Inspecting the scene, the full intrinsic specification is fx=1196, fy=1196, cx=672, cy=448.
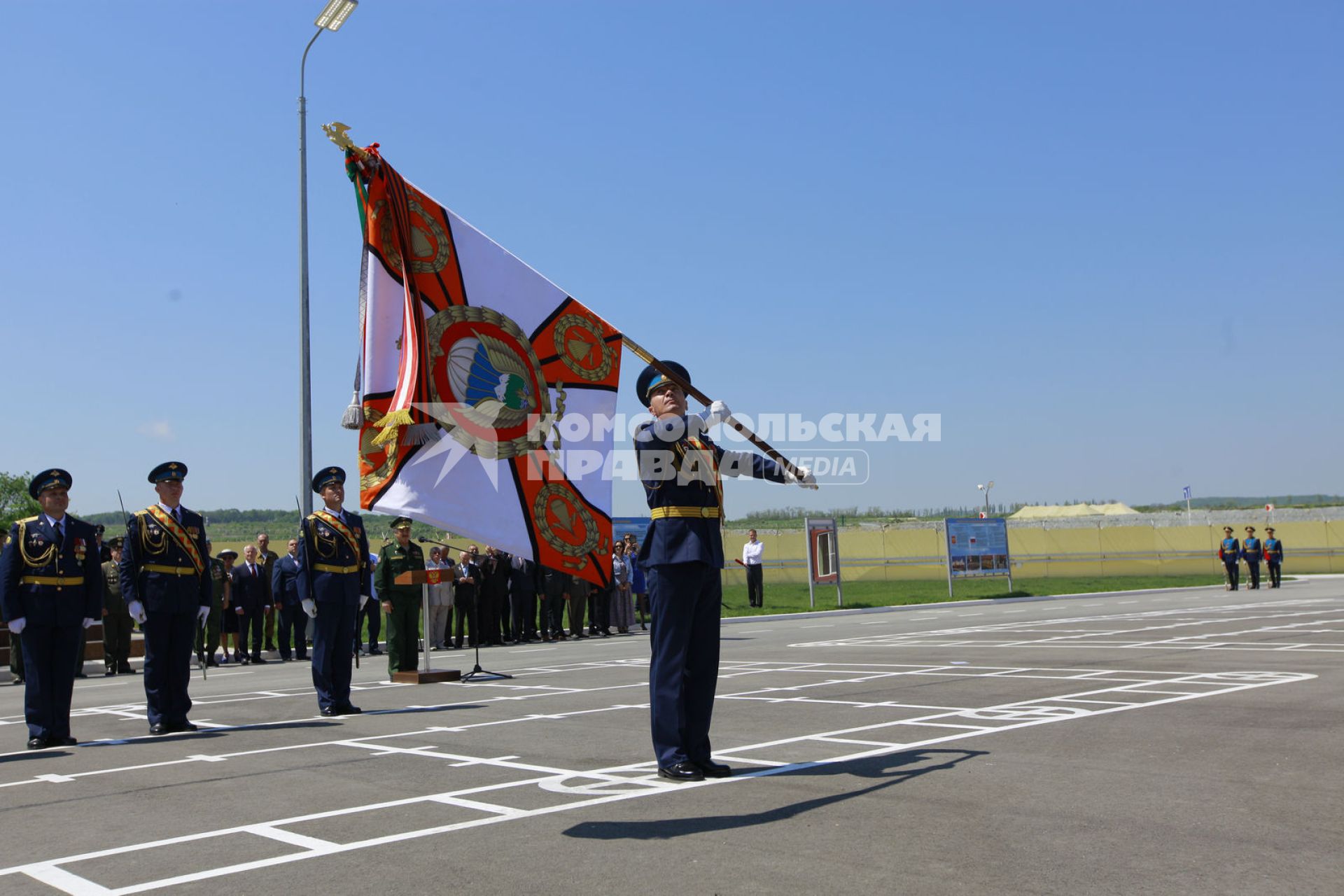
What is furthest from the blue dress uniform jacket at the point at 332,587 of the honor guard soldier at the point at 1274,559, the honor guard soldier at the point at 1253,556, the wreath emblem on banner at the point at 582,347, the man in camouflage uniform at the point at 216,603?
the honor guard soldier at the point at 1274,559

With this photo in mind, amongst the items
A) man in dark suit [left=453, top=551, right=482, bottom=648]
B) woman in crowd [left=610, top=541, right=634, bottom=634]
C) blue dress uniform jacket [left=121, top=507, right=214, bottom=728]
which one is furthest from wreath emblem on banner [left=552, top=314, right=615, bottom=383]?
woman in crowd [left=610, top=541, right=634, bottom=634]

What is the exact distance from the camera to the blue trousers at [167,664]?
379 inches

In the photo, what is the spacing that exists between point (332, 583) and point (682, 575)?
17.6 feet

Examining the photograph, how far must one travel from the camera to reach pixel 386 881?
437 centimetres

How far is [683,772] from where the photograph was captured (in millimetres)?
6184

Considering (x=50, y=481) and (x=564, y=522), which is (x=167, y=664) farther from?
(x=564, y=522)

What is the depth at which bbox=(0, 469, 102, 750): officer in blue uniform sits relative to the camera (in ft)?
30.1

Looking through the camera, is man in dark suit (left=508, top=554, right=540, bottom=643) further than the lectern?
Yes

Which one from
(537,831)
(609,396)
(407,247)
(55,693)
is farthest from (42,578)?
(537,831)

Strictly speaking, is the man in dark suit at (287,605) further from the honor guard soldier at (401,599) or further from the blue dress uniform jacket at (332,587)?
the blue dress uniform jacket at (332,587)

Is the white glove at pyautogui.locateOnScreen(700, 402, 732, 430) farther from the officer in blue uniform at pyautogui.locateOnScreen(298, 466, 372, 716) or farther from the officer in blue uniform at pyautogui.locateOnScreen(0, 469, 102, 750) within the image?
the officer in blue uniform at pyautogui.locateOnScreen(0, 469, 102, 750)

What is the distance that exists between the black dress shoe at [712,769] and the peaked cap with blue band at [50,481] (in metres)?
6.36

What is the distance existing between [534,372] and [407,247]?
172 centimetres

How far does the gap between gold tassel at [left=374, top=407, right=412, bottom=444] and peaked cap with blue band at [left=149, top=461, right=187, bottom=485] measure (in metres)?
1.70
